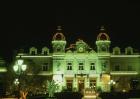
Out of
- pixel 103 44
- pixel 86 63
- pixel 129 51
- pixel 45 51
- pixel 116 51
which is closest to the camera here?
pixel 86 63

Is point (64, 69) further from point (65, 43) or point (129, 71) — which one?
point (129, 71)

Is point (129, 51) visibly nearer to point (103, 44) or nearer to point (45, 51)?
point (103, 44)

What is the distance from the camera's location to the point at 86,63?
6812 cm

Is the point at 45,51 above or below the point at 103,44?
below

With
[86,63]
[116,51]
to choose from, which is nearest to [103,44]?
[116,51]

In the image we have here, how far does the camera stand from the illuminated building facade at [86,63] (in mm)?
67750

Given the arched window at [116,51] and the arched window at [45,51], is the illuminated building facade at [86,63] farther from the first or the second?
the arched window at [45,51]

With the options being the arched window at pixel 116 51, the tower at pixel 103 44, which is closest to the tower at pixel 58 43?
the tower at pixel 103 44

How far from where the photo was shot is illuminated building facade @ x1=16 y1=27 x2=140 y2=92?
67.8 metres

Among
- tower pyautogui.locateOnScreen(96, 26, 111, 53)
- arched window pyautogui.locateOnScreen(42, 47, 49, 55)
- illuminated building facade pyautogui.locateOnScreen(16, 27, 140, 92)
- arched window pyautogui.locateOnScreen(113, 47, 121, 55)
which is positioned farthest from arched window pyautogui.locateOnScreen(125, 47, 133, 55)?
arched window pyautogui.locateOnScreen(42, 47, 49, 55)

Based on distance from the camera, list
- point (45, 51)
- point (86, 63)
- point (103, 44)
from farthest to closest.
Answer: point (45, 51) → point (103, 44) → point (86, 63)

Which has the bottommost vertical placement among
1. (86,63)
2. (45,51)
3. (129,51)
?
(86,63)

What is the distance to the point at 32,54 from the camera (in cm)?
6881

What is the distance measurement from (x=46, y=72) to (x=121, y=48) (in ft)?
40.6
